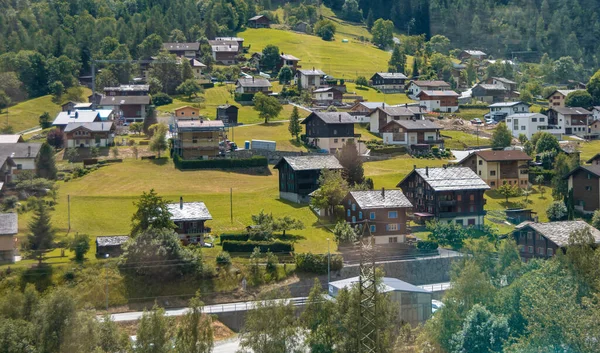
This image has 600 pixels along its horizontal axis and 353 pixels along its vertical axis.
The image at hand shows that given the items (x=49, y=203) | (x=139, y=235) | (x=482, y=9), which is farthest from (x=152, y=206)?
(x=482, y=9)

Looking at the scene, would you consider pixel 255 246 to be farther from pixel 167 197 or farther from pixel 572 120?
pixel 572 120

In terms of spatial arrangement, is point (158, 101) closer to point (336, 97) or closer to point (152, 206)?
point (336, 97)

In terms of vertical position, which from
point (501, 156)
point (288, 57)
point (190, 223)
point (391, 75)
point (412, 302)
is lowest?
point (412, 302)

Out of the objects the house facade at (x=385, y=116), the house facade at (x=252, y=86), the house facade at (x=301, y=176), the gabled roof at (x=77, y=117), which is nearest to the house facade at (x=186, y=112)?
the gabled roof at (x=77, y=117)

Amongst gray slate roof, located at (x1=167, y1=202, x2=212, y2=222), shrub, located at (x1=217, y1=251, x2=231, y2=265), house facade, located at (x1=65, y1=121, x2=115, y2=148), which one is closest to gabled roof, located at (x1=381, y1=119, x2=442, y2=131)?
house facade, located at (x1=65, y1=121, x2=115, y2=148)

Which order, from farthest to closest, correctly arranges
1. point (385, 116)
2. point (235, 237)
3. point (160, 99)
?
1. point (160, 99)
2. point (385, 116)
3. point (235, 237)

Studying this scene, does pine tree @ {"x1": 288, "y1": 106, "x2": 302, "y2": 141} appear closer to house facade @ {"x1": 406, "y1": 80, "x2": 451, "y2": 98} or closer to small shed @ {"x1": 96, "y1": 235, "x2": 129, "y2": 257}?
house facade @ {"x1": 406, "y1": 80, "x2": 451, "y2": 98}

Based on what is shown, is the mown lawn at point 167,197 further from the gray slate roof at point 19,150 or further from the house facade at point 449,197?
the house facade at point 449,197

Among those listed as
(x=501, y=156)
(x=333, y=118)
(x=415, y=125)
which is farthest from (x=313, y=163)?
(x=415, y=125)
